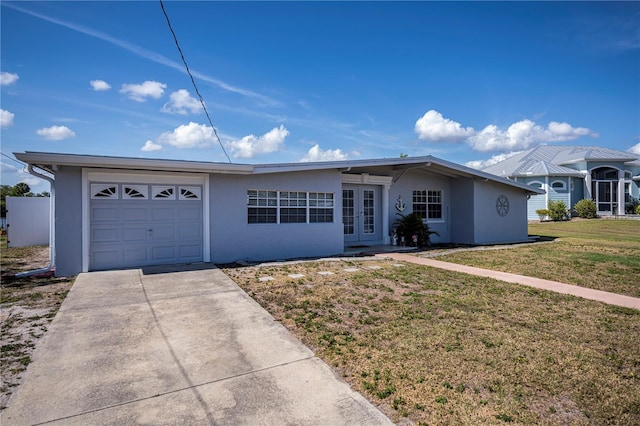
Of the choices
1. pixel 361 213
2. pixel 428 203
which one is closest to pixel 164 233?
pixel 361 213

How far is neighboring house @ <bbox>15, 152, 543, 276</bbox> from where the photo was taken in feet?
26.3

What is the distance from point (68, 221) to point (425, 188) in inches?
485

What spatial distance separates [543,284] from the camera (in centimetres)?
714

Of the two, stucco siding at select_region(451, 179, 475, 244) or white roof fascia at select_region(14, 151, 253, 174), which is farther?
stucco siding at select_region(451, 179, 475, 244)

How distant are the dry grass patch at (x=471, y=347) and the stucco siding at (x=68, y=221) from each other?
4.29m

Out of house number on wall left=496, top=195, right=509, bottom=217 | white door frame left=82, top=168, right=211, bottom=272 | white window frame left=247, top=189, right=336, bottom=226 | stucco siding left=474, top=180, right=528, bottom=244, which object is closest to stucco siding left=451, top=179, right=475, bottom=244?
stucco siding left=474, top=180, right=528, bottom=244

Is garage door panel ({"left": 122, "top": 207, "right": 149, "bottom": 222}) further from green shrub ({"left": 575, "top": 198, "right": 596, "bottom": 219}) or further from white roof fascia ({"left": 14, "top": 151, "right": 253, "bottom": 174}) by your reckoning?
green shrub ({"left": 575, "top": 198, "right": 596, "bottom": 219})

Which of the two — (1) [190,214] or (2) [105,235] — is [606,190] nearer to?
(1) [190,214]

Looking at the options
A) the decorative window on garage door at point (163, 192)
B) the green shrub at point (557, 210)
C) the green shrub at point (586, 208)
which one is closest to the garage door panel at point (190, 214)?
the decorative window on garage door at point (163, 192)

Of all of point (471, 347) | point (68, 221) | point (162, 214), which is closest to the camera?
point (471, 347)

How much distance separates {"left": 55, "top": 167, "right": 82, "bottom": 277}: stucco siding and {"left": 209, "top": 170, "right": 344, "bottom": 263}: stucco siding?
298cm

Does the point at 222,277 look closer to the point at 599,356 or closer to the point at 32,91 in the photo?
the point at 599,356

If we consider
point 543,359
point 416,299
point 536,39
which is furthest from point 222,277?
point 536,39

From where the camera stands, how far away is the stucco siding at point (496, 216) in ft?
48.2
